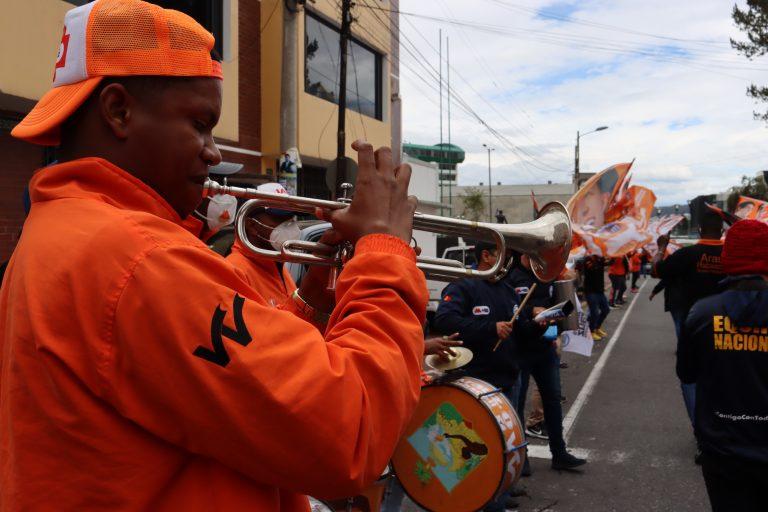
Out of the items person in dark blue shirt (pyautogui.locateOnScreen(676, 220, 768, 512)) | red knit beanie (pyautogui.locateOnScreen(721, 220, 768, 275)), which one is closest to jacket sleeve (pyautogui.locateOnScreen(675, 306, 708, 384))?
person in dark blue shirt (pyautogui.locateOnScreen(676, 220, 768, 512))

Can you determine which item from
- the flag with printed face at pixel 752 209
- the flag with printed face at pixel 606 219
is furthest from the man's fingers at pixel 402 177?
the flag with printed face at pixel 752 209

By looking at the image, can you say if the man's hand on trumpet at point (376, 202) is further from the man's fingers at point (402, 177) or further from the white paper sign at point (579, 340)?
the white paper sign at point (579, 340)

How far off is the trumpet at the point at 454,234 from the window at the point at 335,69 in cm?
1098

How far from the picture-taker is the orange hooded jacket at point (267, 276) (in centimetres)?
332

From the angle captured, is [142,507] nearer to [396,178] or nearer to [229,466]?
[229,466]

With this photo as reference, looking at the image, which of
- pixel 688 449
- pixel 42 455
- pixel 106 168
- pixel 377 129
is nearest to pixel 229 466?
pixel 42 455

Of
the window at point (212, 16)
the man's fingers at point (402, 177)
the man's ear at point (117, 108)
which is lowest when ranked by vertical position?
the man's fingers at point (402, 177)

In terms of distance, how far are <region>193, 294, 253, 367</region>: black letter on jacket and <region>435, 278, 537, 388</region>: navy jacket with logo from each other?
12.7 feet

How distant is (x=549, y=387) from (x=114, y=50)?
5034 millimetres

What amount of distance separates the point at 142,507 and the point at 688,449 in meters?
6.05

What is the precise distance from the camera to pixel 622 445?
6.11 meters

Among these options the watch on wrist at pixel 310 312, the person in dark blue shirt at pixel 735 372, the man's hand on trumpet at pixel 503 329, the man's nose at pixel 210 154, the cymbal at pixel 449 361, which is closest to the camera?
the man's nose at pixel 210 154

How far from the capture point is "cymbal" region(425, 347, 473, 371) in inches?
150

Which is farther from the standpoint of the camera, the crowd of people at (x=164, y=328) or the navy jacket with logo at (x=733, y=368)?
the navy jacket with logo at (x=733, y=368)
